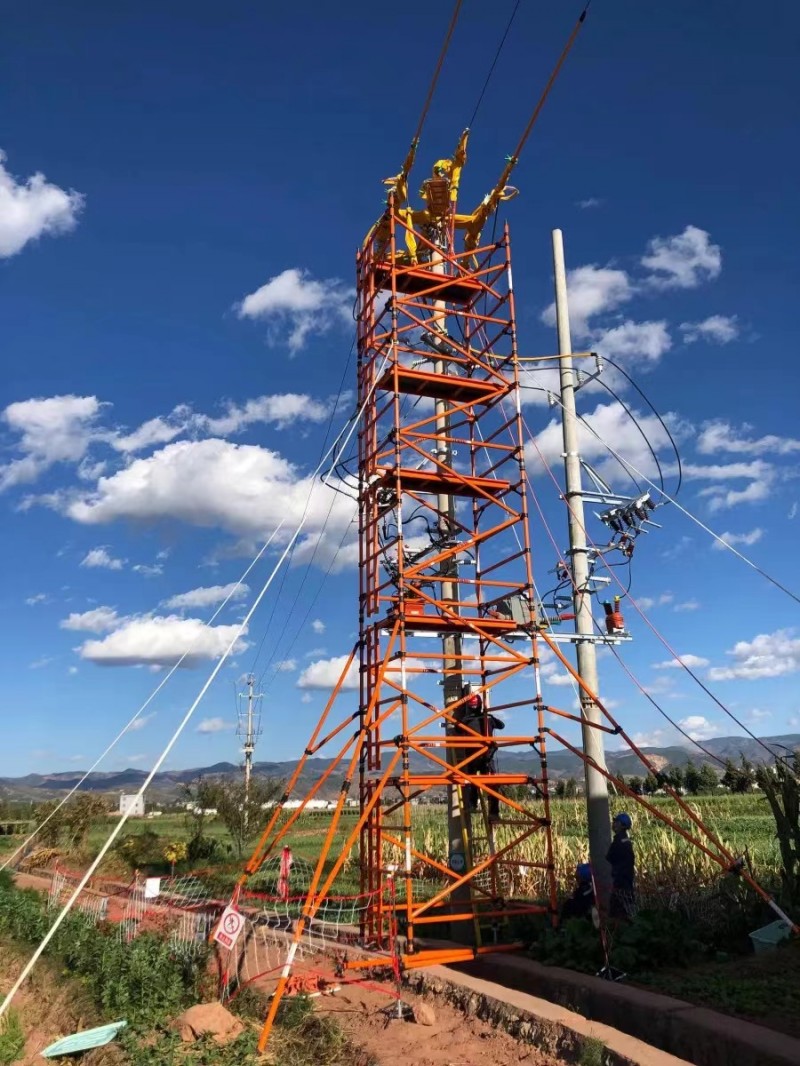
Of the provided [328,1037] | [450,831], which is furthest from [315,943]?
[328,1037]

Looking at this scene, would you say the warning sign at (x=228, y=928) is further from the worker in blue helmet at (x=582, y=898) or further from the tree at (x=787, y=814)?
the tree at (x=787, y=814)

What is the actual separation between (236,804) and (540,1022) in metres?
20.0

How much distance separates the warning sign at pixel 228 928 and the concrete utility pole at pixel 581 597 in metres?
4.72

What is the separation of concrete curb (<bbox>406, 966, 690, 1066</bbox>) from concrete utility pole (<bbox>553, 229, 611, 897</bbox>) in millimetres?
2794

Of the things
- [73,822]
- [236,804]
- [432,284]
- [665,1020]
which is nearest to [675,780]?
[665,1020]

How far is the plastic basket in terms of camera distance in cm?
845

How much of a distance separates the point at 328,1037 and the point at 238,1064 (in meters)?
1.14

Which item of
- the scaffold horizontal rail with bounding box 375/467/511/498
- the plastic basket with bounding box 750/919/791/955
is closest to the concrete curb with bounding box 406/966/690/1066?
the plastic basket with bounding box 750/919/791/955

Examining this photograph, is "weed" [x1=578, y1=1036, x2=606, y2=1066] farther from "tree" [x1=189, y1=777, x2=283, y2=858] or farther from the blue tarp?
"tree" [x1=189, y1=777, x2=283, y2=858]

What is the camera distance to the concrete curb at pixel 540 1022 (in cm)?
597

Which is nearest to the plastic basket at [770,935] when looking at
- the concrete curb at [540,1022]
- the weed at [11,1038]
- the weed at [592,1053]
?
the concrete curb at [540,1022]

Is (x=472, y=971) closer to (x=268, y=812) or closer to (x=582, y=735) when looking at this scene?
(x=582, y=735)

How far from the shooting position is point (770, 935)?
854cm

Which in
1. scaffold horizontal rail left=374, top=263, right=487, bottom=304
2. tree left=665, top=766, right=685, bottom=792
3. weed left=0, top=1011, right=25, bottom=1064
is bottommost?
weed left=0, top=1011, right=25, bottom=1064
